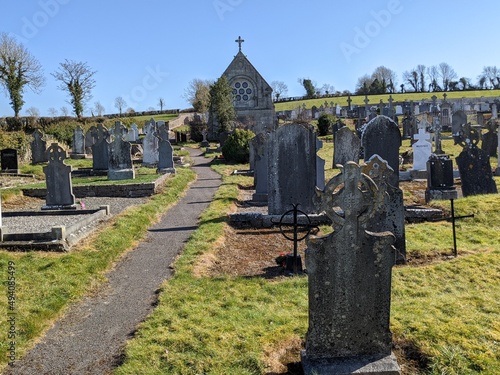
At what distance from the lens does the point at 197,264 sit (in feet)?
27.2

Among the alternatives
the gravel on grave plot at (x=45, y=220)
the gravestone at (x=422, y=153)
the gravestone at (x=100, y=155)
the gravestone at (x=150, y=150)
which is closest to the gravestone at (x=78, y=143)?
the gravestone at (x=150, y=150)

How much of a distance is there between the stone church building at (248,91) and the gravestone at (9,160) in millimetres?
27084

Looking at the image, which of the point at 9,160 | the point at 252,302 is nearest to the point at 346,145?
the point at 252,302

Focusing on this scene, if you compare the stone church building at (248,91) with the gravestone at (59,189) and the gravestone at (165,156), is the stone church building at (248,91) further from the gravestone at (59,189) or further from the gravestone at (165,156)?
the gravestone at (59,189)

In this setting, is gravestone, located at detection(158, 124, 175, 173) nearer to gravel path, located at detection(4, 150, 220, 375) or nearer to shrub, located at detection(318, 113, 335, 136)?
gravel path, located at detection(4, 150, 220, 375)

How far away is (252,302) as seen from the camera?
21.4ft

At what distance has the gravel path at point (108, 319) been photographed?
16.9ft

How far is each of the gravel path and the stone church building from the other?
37265 mm

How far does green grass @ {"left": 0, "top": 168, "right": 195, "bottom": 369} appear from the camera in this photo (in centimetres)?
598

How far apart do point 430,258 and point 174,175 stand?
44.7 feet

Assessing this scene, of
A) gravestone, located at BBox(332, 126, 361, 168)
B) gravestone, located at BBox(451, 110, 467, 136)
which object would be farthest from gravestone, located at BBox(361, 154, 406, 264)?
gravestone, located at BBox(451, 110, 467, 136)

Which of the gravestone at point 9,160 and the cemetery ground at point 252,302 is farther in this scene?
the gravestone at point 9,160

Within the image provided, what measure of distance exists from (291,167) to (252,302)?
Answer: 551cm

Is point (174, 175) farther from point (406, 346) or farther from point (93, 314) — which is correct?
point (406, 346)
